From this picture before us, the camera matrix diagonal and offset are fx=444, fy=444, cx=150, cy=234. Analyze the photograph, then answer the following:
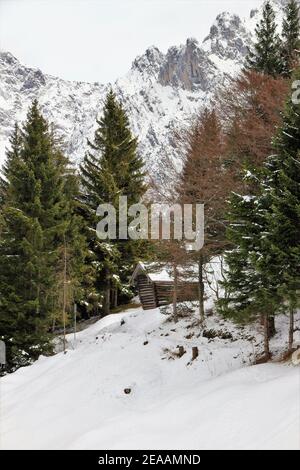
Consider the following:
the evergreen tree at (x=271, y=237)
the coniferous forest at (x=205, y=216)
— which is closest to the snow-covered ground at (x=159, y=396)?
the coniferous forest at (x=205, y=216)

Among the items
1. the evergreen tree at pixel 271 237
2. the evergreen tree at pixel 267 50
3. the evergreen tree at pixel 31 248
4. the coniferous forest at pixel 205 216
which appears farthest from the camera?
the evergreen tree at pixel 267 50

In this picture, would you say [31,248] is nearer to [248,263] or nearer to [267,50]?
[248,263]

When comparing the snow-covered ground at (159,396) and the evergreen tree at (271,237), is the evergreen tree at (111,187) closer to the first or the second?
the snow-covered ground at (159,396)

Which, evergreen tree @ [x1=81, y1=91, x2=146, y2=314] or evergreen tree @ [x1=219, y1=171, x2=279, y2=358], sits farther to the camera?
evergreen tree @ [x1=81, y1=91, x2=146, y2=314]

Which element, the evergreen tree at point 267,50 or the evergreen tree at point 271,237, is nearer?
the evergreen tree at point 271,237

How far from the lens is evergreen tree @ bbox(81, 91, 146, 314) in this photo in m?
32.8

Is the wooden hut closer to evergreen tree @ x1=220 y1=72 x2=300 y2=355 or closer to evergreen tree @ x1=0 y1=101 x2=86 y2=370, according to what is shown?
evergreen tree @ x1=0 y1=101 x2=86 y2=370

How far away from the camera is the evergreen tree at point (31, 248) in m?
24.1

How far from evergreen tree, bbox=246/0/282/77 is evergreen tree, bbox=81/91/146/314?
488 inches

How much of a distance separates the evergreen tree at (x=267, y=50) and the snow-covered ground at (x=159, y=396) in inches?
581

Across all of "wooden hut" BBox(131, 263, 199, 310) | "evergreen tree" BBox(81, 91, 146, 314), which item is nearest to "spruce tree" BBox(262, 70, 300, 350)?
"wooden hut" BBox(131, 263, 199, 310)

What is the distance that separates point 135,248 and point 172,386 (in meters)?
20.3

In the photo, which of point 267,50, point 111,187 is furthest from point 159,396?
point 111,187

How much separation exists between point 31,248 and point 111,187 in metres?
9.80
